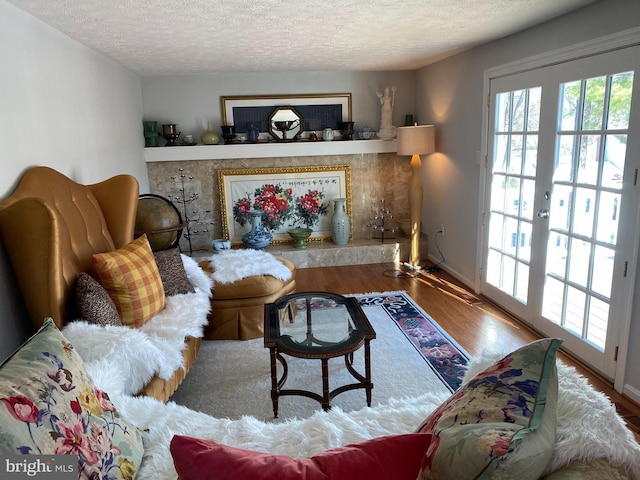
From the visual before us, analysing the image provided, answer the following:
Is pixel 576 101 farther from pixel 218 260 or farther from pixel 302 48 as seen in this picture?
pixel 218 260

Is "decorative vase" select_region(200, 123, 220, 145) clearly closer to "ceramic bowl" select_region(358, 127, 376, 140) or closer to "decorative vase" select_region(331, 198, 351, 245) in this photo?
"decorative vase" select_region(331, 198, 351, 245)

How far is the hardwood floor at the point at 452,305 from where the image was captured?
110 inches

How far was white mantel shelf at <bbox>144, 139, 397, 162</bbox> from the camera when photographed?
16.5 ft

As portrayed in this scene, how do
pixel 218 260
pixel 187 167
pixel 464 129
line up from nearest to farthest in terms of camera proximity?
pixel 218 260
pixel 464 129
pixel 187 167

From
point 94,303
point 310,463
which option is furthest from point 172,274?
point 310,463

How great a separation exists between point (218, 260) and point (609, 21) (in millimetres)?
2932

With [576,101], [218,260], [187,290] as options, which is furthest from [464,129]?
[187,290]

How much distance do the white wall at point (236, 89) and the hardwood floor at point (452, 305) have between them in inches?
73.8

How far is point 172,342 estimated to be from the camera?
2.33 metres

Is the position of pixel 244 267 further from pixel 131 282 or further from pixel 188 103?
pixel 188 103

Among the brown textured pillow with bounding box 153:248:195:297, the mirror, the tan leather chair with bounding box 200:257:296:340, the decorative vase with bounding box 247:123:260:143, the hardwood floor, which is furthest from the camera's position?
the mirror

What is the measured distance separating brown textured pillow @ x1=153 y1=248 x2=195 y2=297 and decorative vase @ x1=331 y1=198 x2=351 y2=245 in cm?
247

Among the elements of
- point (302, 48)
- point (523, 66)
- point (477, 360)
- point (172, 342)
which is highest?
point (302, 48)

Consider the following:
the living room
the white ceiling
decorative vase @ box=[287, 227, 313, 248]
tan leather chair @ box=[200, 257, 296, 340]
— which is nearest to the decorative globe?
the living room
